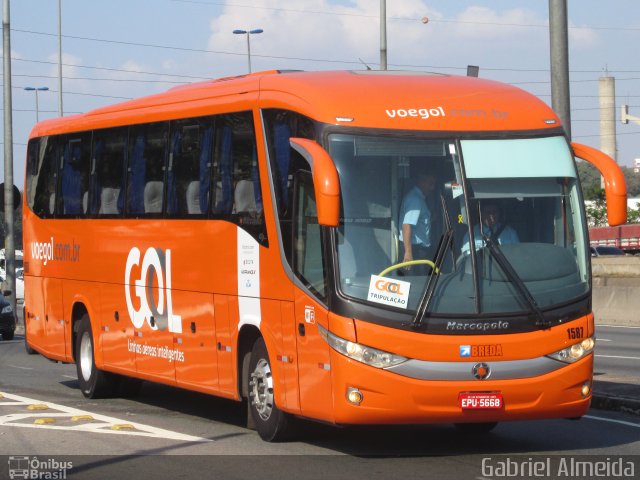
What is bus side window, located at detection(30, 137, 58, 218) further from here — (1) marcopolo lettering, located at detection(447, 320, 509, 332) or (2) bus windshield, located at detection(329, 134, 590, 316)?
(1) marcopolo lettering, located at detection(447, 320, 509, 332)

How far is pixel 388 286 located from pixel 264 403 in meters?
2.20

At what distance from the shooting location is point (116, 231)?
15734 millimetres

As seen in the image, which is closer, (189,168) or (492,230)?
(492,230)

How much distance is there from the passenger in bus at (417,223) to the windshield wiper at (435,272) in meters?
0.07

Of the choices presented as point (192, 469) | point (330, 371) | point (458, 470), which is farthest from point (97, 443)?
point (458, 470)

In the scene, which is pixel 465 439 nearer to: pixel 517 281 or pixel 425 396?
pixel 425 396

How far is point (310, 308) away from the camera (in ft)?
35.9

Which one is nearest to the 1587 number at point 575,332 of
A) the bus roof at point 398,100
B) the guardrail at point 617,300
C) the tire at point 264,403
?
the bus roof at point 398,100

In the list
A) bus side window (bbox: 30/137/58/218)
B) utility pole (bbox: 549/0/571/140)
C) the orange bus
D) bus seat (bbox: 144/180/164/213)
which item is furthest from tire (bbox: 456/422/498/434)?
bus side window (bbox: 30/137/58/218)

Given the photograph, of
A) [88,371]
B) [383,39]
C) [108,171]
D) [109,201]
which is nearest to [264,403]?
[109,201]

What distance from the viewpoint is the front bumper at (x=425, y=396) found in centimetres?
1033

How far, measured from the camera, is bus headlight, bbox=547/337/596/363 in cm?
1070

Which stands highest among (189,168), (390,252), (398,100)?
(398,100)

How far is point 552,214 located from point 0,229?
5868cm
